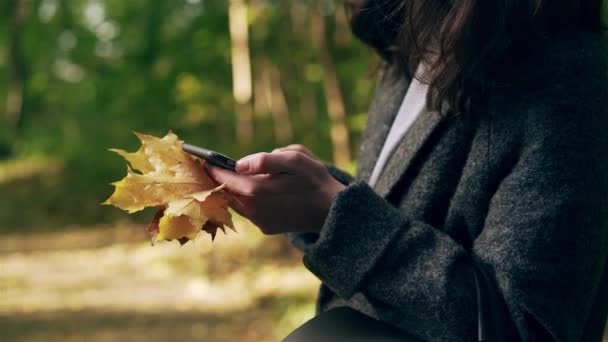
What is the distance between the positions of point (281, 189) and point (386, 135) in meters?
0.51

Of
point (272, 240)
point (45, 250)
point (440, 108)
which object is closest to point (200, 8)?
point (45, 250)

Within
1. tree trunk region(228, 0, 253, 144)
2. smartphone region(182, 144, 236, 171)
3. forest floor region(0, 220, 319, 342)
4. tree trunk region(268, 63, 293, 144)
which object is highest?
smartphone region(182, 144, 236, 171)

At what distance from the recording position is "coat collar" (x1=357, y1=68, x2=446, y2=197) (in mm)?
1371

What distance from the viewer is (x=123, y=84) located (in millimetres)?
16406

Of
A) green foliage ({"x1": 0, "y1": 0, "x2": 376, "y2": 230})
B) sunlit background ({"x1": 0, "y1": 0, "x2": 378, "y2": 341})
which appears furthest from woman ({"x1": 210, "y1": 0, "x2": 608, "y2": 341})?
green foliage ({"x1": 0, "y1": 0, "x2": 376, "y2": 230})

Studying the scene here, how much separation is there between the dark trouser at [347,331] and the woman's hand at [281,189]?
0.18 meters

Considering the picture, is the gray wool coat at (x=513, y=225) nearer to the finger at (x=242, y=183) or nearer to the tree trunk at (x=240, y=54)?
Answer: the finger at (x=242, y=183)

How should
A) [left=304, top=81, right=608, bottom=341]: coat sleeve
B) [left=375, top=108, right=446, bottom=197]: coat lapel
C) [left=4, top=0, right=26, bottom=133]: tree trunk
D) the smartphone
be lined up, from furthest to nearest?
1. [left=4, top=0, right=26, bottom=133]: tree trunk
2. [left=375, top=108, right=446, bottom=197]: coat lapel
3. the smartphone
4. [left=304, top=81, right=608, bottom=341]: coat sleeve

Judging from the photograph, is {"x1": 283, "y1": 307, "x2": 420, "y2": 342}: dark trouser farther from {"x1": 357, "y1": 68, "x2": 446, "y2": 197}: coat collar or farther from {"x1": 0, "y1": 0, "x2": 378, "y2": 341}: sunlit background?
{"x1": 0, "y1": 0, "x2": 378, "y2": 341}: sunlit background

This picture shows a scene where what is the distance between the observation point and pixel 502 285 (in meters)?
1.15

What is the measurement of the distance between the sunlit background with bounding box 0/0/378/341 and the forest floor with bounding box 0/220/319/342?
22 millimetres

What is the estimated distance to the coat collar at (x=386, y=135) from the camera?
54.0 inches

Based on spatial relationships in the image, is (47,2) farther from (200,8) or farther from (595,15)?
(595,15)

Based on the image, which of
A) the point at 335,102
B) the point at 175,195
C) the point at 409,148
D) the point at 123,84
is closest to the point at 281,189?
the point at 175,195
